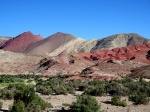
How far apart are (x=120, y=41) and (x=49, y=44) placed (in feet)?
119

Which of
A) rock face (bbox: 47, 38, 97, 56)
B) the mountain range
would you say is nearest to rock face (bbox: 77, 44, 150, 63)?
the mountain range

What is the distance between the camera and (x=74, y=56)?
98.6 metres

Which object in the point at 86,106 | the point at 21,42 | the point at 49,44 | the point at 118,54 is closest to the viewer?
the point at 86,106

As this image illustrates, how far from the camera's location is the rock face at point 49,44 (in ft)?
501

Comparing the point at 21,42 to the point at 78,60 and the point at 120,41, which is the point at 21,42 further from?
the point at 78,60

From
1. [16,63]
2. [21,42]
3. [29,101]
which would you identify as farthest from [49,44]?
[29,101]

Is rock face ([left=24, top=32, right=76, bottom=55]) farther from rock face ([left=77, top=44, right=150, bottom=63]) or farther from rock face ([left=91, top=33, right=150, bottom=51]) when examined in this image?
rock face ([left=77, top=44, right=150, bottom=63])

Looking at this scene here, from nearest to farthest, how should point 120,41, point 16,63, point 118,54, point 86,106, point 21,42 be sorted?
point 86,106 → point 16,63 → point 118,54 → point 120,41 → point 21,42

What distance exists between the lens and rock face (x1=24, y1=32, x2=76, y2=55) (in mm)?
152613

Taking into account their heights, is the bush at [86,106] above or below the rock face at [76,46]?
below

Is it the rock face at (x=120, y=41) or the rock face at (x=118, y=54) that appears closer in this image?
the rock face at (x=118, y=54)

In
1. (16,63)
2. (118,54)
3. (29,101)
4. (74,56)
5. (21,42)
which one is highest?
(21,42)

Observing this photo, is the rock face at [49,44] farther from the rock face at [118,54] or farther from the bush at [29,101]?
the bush at [29,101]

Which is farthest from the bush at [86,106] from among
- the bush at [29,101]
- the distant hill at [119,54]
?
the distant hill at [119,54]
